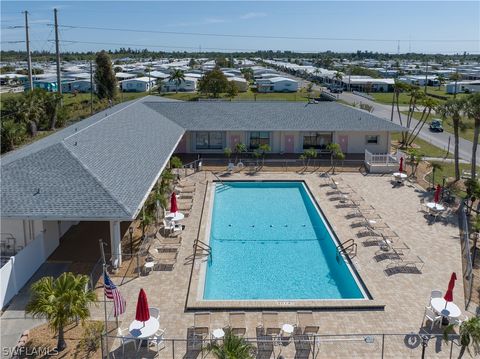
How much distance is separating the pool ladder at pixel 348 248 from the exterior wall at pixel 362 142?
19.9 metres

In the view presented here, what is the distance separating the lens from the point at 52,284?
46.6ft

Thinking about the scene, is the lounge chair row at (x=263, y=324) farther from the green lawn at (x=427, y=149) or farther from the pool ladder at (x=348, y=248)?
the green lawn at (x=427, y=149)

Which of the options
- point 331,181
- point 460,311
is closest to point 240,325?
point 460,311

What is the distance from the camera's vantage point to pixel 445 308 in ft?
51.5

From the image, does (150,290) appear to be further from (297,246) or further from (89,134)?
(89,134)

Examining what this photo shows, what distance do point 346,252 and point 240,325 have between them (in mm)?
8174

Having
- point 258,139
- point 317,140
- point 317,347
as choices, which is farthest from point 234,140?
point 317,347

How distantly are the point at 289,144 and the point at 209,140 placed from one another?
7222mm

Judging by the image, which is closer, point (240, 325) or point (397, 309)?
point (240, 325)

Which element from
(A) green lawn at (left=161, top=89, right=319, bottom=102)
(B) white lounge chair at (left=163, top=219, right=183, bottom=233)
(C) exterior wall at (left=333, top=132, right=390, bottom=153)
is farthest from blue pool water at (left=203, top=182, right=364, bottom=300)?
(A) green lawn at (left=161, top=89, right=319, bottom=102)

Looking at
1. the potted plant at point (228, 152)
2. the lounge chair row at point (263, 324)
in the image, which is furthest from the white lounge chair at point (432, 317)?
the potted plant at point (228, 152)

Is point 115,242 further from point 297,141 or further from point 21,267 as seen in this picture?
point 297,141

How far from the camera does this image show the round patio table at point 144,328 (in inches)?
556

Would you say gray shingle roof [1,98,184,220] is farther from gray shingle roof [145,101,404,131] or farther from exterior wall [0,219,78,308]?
gray shingle roof [145,101,404,131]
